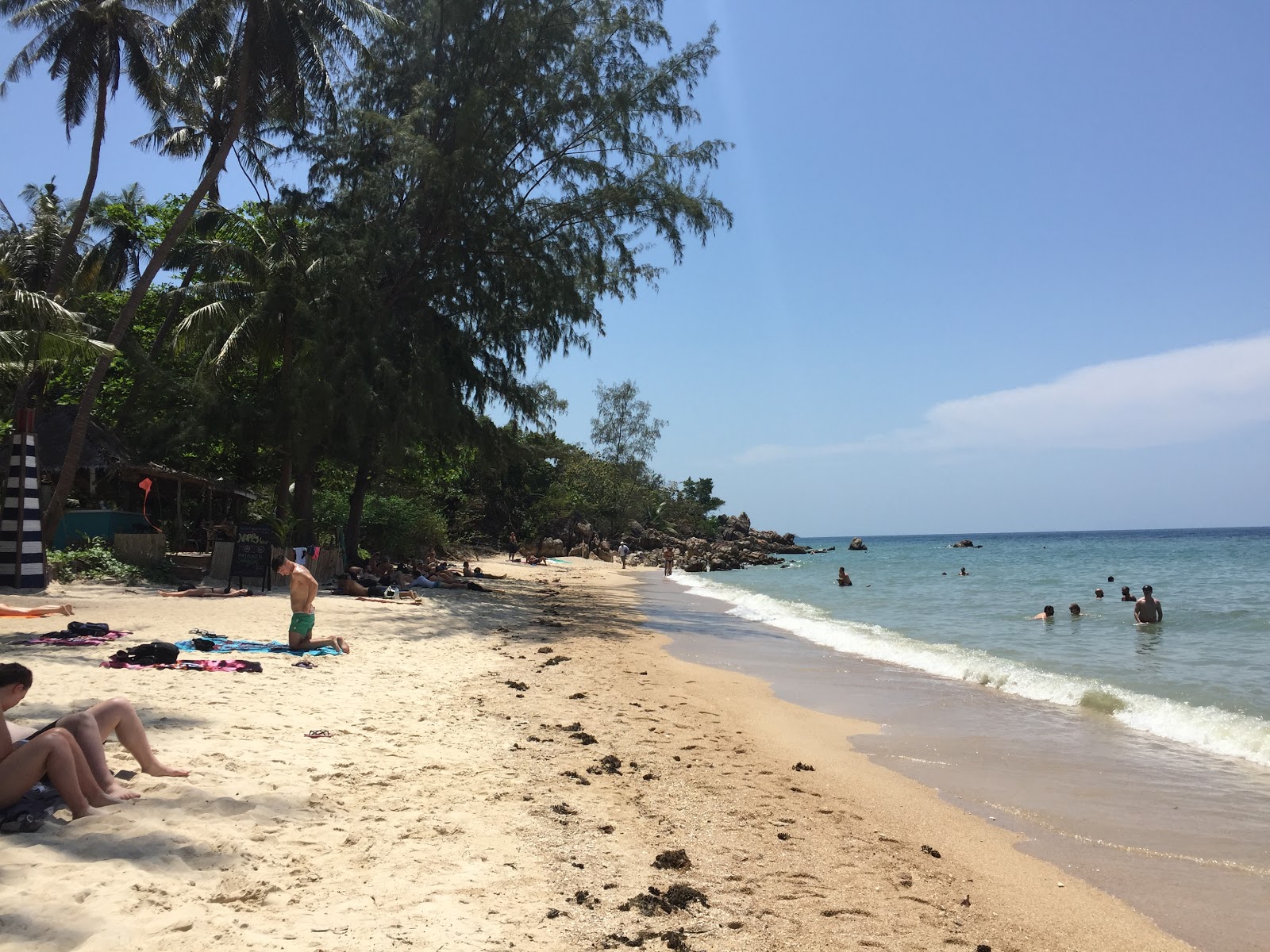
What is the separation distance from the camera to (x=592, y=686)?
30.0 feet

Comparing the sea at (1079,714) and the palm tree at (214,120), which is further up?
the palm tree at (214,120)

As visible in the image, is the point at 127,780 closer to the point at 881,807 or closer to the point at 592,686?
the point at 881,807

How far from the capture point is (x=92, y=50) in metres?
17.3

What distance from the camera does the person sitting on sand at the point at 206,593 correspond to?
13328mm

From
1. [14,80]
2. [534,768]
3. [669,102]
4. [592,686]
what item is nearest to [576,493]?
[669,102]

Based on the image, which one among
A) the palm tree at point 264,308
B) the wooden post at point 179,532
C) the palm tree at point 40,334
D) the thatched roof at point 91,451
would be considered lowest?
the wooden post at point 179,532

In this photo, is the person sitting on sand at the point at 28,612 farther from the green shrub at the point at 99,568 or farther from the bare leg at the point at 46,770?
the bare leg at the point at 46,770

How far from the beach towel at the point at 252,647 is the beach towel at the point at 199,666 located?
3.01 ft

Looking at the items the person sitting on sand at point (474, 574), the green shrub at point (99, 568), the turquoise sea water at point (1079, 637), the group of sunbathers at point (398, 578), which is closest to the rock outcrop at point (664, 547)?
the turquoise sea water at point (1079, 637)

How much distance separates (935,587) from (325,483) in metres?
22.5

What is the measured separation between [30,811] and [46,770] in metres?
0.18

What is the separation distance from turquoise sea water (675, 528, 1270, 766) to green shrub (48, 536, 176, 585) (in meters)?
12.6

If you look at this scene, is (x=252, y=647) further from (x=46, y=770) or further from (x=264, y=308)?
(x=264, y=308)

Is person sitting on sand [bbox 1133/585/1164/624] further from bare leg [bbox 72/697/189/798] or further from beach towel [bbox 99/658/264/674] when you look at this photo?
bare leg [bbox 72/697/189/798]
